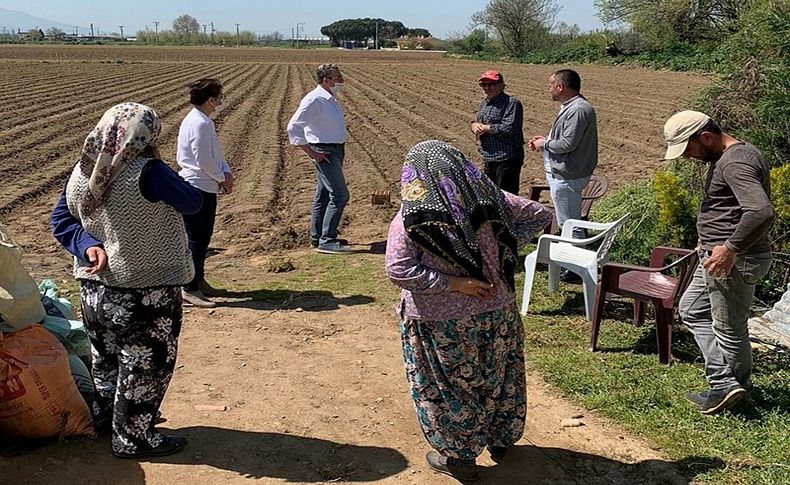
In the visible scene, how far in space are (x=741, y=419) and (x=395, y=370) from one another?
198 centimetres

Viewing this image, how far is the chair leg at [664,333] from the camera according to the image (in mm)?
4691

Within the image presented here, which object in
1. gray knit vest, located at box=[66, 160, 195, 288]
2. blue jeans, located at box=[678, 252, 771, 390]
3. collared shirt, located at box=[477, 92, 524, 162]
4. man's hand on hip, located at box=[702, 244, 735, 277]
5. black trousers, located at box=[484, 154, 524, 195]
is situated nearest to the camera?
gray knit vest, located at box=[66, 160, 195, 288]

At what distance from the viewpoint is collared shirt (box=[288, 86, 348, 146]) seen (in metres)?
7.25

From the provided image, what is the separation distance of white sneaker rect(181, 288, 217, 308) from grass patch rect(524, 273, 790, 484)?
2456 mm

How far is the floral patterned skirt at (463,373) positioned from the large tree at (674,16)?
58.9 ft

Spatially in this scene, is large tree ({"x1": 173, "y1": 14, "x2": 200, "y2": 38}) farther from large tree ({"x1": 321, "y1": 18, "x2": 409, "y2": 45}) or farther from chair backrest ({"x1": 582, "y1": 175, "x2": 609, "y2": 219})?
chair backrest ({"x1": 582, "y1": 175, "x2": 609, "y2": 219})

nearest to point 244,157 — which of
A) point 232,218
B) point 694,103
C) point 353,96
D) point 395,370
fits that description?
point 232,218

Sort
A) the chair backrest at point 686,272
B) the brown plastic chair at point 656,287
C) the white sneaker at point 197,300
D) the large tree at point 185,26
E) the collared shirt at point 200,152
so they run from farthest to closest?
the large tree at point 185,26 < the white sneaker at point 197,300 < the collared shirt at point 200,152 < the brown plastic chair at point 656,287 < the chair backrest at point 686,272

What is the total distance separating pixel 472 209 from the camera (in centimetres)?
312

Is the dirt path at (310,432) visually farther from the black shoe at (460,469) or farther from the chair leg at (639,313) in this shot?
the chair leg at (639,313)

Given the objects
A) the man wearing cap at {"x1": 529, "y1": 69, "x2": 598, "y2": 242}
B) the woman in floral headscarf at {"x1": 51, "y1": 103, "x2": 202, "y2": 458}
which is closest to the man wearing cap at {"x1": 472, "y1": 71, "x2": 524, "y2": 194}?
the man wearing cap at {"x1": 529, "y1": 69, "x2": 598, "y2": 242}

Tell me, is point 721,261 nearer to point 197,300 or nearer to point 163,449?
point 163,449

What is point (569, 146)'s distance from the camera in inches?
237

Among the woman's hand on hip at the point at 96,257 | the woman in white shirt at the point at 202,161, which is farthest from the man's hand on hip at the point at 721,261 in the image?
the woman in white shirt at the point at 202,161
